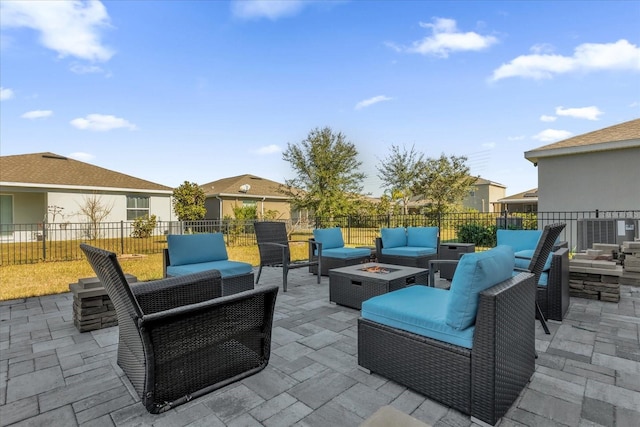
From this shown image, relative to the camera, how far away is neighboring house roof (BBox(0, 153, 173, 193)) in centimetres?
1227

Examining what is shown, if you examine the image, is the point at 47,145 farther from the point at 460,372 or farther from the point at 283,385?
the point at 460,372

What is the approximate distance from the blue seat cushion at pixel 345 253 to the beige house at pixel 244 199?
1201 centimetres

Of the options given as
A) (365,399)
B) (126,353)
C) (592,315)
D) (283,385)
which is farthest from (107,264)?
(592,315)

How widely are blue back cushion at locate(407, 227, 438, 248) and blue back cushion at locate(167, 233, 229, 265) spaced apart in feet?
12.2

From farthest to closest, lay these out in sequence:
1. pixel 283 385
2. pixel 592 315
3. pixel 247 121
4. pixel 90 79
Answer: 1. pixel 247 121
2. pixel 90 79
3. pixel 592 315
4. pixel 283 385

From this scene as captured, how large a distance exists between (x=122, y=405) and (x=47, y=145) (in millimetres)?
18413

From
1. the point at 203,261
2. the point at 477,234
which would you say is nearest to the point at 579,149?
the point at 477,234

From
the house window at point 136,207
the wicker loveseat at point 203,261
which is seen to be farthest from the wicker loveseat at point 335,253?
the house window at point 136,207

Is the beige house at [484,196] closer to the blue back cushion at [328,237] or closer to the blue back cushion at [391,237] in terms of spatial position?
the blue back cushion at [391,237]

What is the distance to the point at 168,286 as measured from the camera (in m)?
2.33

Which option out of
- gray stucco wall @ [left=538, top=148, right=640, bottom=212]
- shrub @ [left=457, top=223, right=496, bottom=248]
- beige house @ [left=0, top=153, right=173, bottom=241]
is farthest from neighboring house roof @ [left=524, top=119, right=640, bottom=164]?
beige house @ [left=0, top=153, right=173, bottom=241]

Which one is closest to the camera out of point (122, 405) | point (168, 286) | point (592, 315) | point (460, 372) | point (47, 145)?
point (460, 372)

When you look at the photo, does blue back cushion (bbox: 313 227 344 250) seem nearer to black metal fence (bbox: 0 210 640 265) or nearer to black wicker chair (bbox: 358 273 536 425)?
black wicker chair (bbox: 358 273 536 425)

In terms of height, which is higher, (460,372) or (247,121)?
(247,121)
